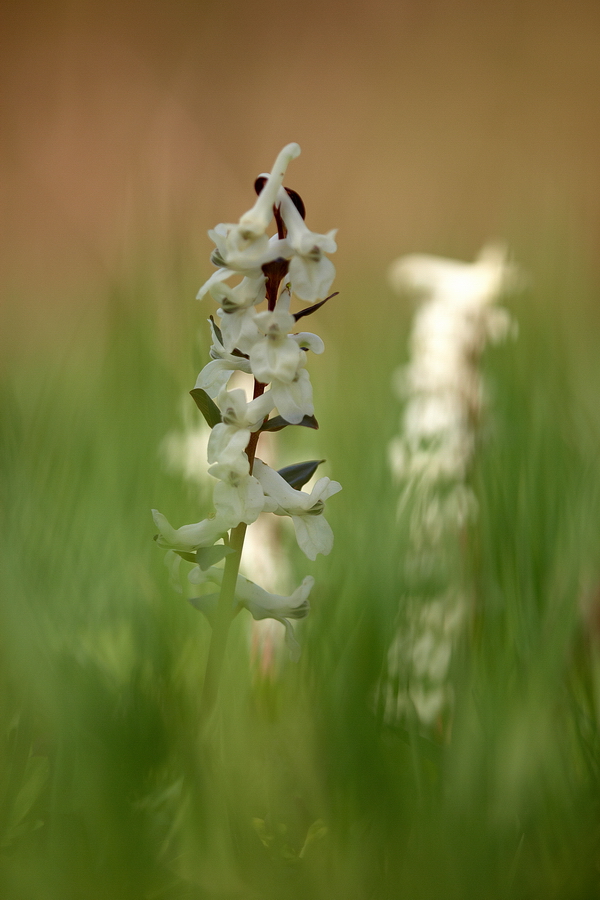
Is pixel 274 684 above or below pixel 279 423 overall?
below

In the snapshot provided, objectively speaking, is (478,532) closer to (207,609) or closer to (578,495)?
(578,495)

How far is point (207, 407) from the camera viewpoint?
0.98 feet

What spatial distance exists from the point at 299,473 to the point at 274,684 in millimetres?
122

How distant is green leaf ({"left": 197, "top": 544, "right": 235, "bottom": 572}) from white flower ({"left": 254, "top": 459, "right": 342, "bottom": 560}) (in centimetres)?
3

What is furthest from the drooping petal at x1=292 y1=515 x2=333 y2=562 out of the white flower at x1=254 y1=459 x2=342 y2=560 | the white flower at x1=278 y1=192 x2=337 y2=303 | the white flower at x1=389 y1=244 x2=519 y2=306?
the white flower at x1=389 y1=244 x2=519 y2=306

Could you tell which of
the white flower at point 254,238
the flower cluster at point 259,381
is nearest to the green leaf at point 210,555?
the flower cluster at point 259,381

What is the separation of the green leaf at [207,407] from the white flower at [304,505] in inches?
1.2

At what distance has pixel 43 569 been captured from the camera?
0.30 metres

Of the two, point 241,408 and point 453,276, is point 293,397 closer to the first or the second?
point 241,408

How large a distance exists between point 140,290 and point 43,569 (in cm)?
22

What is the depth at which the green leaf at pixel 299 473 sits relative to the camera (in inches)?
12.4

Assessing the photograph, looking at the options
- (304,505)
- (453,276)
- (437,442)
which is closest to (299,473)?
(304,505)

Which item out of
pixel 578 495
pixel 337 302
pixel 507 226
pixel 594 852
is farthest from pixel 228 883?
pixel 337 302

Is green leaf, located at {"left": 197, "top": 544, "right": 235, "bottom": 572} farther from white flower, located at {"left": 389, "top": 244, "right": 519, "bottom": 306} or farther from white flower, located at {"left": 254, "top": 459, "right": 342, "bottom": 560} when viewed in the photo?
white flower, located at {"left": 389, "top": 244, "right": 519, "bottom": 306}
